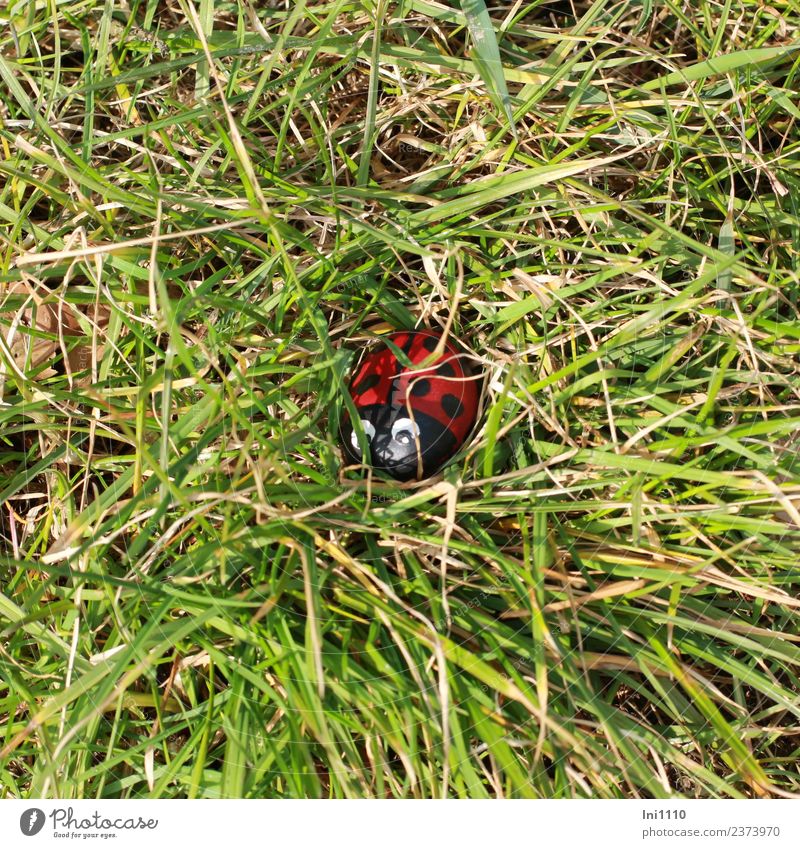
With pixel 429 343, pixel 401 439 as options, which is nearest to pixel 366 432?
pixel 401 439

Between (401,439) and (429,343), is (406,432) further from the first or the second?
(429,343)

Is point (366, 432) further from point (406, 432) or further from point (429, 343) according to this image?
point (429, 343)

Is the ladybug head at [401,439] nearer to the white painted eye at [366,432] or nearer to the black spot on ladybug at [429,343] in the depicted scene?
the white painted eye at [366,432]

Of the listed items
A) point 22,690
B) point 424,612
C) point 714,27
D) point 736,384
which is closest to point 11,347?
point 22,690


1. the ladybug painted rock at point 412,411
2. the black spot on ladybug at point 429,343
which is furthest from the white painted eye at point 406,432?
Result: the black spot on ladybug at point 429,343

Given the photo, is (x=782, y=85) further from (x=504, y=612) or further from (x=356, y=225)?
(x=504, y=612)

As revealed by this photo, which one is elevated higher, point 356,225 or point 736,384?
point 356,225
